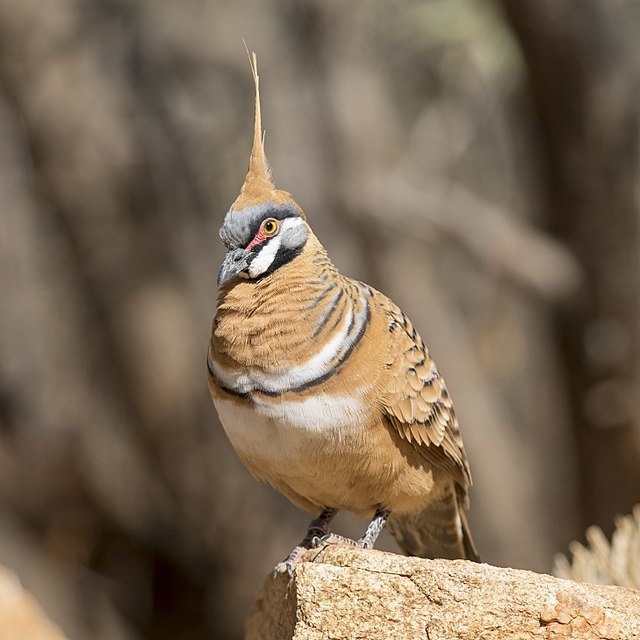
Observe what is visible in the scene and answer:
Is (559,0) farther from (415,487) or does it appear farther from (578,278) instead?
(415,487)

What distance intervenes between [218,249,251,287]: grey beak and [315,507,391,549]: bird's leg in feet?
3.38

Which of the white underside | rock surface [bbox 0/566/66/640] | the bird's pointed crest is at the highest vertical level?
the bird's pointed crest

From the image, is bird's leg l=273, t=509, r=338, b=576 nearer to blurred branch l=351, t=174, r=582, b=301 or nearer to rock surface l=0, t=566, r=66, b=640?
rock surface l=0, t=566, r=66, b=640

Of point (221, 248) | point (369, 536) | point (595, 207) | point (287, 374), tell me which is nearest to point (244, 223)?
point (287, 374)

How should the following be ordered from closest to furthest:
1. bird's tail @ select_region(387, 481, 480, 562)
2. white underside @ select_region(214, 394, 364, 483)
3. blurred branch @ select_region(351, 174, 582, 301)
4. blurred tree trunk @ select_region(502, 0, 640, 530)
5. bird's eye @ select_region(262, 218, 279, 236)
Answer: white underside @ select_region(214, 394, 364, 483)
bird's eye @ select_region(262, 218, 279, 236)
bird's tail @ select_region(387, 481, 480, 562)
blurred tree trunk @ select_region(502, 0, 640, 530)
blurred branch @ select_region(351, 174, 582, 301)

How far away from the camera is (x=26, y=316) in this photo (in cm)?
1178

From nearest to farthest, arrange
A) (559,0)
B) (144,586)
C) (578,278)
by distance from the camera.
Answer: (559,0), (578,278), (144,586)

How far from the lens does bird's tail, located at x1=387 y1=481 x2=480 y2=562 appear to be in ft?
17.3

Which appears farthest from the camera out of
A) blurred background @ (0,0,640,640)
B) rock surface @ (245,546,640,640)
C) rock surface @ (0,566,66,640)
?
blurred background @ (0,0,640,640)

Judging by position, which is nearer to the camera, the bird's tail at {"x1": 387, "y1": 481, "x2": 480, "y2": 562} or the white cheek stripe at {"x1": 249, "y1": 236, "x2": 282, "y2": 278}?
the white cheek stripe at {"x1": 249, "y1": 236, "x2": 282, "y2": 278}

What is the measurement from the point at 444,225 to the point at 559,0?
6.47 ft

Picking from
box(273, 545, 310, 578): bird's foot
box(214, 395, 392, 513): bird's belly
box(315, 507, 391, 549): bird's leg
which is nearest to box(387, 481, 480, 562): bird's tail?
box(315, 507, 391, 549): bird's leg

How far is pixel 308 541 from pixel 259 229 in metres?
1.23

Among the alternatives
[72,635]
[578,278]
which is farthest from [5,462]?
[578,278]
